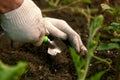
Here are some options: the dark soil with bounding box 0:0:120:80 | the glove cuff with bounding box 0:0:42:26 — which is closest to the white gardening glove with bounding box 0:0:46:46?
the glove cuff with bounding box 0:0:42:26

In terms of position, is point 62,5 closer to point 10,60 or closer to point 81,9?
point 81,9

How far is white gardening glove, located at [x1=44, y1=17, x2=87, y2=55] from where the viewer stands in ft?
5.94

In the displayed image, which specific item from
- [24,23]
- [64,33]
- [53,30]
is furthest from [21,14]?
[64,33]

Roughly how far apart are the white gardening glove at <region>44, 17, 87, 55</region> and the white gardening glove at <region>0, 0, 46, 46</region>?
7.1 inches

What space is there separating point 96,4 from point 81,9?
18cm

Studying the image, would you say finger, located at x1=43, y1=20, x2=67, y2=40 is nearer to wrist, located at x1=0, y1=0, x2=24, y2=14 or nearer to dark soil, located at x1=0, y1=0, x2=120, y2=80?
dark soil, located at x1=0, y1=0, x2=120, y2=80

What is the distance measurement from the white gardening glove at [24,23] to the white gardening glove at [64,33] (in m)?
0.18

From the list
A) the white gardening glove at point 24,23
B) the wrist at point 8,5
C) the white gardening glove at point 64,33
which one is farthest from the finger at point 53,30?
the wrist at point 8,5

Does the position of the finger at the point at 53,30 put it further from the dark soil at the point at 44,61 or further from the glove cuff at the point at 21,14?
the glove cuff at the point at 21,14

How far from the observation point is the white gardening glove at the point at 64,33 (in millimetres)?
1810

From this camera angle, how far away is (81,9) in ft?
7.49

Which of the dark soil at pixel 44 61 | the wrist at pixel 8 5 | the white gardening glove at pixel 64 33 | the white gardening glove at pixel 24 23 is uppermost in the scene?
→ the wrist at pixel 8 5

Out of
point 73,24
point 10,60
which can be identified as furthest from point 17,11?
point 73,24

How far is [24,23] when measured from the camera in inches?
61.0
